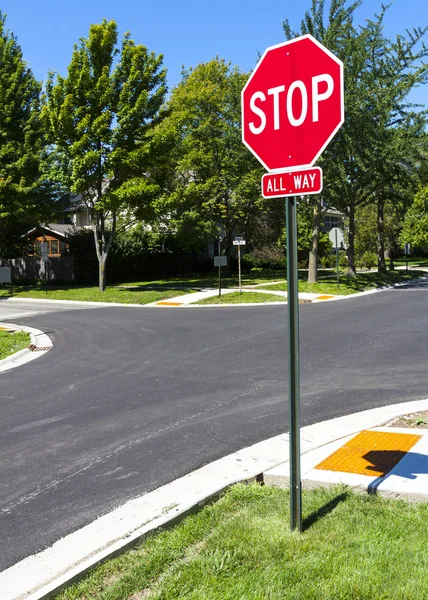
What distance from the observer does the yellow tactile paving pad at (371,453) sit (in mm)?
4875

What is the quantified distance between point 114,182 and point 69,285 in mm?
9348

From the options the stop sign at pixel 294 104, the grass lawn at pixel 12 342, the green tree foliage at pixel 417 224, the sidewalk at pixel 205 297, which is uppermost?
the green tree foliage at pixel 417 224

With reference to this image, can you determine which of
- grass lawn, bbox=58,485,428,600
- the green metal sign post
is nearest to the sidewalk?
grass lawn, bbox=58,485,428,600

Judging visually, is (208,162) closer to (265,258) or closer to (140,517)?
(265,258)

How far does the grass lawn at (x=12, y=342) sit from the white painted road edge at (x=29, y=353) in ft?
0.56

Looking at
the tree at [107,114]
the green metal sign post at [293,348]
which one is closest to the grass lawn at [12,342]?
the green metal sign post at [293,348]

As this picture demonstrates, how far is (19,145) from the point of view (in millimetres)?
31031

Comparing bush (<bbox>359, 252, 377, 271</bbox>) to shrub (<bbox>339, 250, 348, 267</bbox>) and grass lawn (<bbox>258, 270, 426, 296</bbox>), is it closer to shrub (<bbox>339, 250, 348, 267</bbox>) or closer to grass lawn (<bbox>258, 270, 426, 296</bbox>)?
shrub (<bbox>339, 250, 348, 267</bbox>)

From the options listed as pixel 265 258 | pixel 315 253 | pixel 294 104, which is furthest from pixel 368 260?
pixel 294 104

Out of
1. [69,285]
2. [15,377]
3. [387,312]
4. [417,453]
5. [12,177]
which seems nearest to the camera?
[417,453]

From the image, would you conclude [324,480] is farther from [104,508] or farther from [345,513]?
[104,508]

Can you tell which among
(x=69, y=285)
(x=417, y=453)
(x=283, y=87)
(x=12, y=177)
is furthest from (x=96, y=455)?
(x=69, y=285)

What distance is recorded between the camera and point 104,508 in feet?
14.6

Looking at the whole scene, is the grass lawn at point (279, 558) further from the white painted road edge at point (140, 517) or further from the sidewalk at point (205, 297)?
the sidewalk at point (205, 297)
